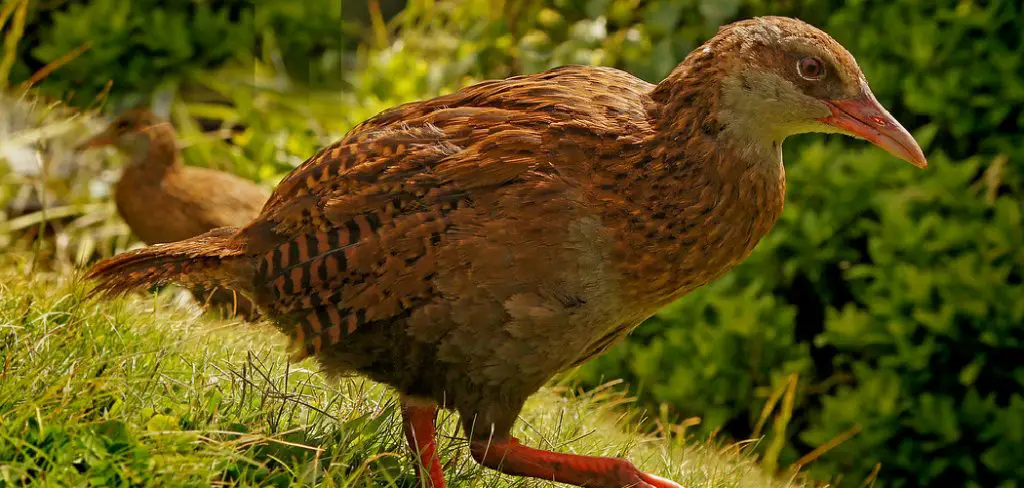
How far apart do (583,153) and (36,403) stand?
3.94 feet

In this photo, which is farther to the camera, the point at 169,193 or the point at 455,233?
the point at 169,193

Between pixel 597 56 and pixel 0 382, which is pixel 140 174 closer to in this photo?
pixel 597 56

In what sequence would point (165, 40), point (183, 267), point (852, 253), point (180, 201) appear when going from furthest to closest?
point (165, 40), point (180, 201), point (852, 253), point (183, 267)

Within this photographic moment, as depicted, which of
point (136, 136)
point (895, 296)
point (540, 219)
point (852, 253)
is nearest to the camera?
point (540, 219)

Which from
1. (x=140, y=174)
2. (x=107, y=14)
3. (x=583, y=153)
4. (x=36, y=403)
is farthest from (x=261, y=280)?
(x=107, y=14)

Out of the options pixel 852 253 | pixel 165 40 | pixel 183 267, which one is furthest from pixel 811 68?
pixel 165 40

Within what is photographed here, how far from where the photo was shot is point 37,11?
6.52 m

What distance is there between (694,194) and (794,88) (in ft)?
0.95

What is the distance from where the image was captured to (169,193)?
4.72 m

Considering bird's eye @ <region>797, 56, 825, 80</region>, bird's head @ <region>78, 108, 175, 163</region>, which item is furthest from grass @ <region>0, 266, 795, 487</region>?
bird's head @ <region>78, 108, 175, 163</region>

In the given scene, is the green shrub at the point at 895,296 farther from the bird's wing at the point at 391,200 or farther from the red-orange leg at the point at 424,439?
the bird's wing at the point at 391,200

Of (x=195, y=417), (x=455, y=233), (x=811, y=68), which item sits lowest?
(x=195, y=417)

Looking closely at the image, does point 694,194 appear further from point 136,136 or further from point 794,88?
point 136,136

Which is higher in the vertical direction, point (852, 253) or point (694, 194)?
point (694, 194)
